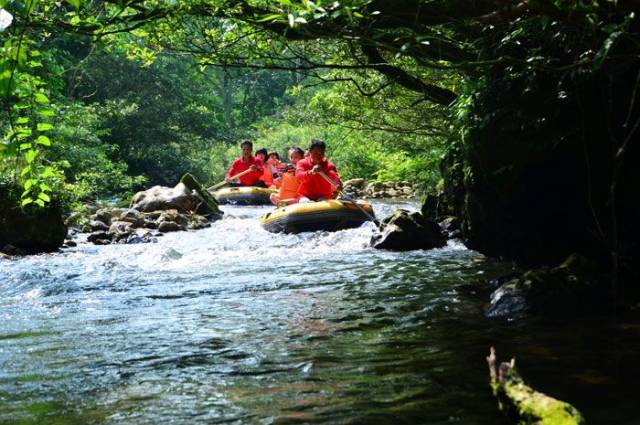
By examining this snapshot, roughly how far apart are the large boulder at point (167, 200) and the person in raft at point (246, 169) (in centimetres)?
308

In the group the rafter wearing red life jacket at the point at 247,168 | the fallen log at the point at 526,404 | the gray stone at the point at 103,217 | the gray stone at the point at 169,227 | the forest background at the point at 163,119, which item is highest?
the forest background at the point at 163,119

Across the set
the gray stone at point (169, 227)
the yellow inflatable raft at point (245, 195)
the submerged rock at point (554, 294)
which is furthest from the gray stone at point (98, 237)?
the submerged rock at point (554, 294)

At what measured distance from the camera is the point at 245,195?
710 inches

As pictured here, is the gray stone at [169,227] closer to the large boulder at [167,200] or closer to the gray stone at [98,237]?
the gray stone at [98,237]

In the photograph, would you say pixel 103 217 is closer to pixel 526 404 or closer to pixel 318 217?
pixel 318 217

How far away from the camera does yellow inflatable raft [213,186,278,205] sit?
18.0 meters

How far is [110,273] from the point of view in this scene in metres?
8.14

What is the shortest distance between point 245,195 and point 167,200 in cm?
318

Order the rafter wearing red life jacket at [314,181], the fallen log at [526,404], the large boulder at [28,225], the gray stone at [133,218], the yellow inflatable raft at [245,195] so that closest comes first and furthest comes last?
the fallen log at [526,404], the large boulder at [28,225], the rafter wearing red life jacket at [314,181], the gray stone at [133,218], the yellow inflatable raft at [245,195]

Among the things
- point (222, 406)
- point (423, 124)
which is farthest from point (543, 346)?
point (423, 124)

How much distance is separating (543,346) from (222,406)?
6.45ft

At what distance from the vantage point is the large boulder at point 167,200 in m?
15.0

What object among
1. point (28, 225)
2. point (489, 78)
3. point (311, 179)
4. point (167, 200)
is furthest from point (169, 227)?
point (489, 78)

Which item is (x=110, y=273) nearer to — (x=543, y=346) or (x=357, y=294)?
(x=357, y=294)
